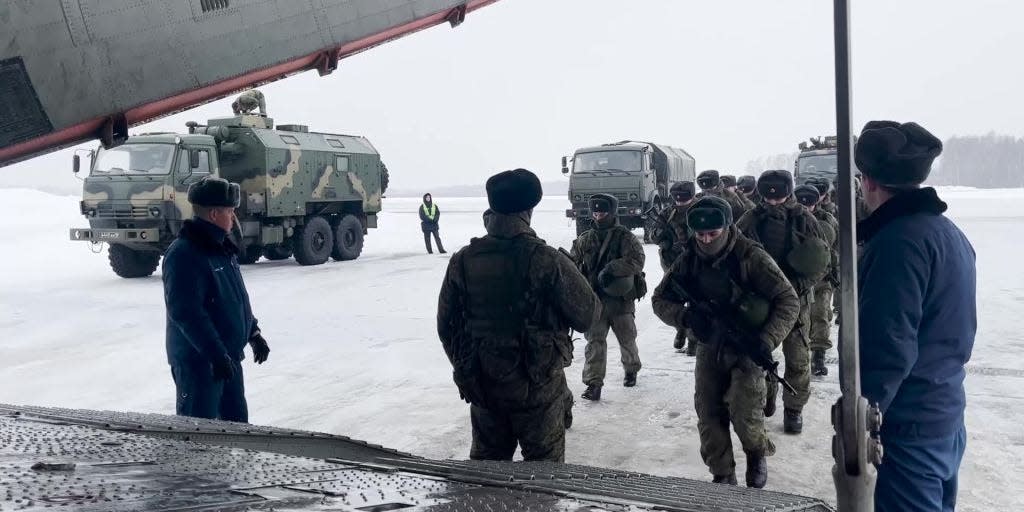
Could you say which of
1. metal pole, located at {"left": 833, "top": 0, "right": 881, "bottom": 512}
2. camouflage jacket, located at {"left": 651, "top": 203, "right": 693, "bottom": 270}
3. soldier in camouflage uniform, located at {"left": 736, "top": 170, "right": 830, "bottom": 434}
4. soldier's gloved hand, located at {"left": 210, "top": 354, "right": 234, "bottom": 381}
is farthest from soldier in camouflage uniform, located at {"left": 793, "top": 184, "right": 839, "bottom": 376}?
metal pole, located at {"left": 833, "top": 0, "right": 881, "bottom": 512}

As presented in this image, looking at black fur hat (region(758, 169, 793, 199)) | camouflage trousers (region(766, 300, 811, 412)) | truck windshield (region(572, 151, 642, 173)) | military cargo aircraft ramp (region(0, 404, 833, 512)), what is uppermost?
truck windshield (region(572, 151, 642, 173))

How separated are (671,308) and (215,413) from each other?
2300 mm

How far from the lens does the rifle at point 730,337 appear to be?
4.16 m

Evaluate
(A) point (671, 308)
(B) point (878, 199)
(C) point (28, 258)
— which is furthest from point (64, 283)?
(B) point (878, 199)

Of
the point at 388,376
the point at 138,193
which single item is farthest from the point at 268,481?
the point at 138,193

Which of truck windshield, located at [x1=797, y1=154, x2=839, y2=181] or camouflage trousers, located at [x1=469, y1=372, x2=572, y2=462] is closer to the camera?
camouflage trousers, located at [x1=469, y1=372, x2=572, y2=462]

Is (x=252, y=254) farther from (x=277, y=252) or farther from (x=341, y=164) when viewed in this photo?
(x=341, y=164)

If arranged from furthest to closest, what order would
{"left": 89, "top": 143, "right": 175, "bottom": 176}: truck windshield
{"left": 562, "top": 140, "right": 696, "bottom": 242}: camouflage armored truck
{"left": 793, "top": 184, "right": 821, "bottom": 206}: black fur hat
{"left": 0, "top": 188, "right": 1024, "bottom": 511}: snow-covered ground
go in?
{"left": 562, "top": 140, "right": 696, "bottom": 242}: camouflage armored truck → {"left": 89, "top": 143, "right": 175, "bottom": 176}: truck windshield → {"left": 793, "top": 184, "right": 821, "bottom": 206}: black fur hat → {"left": 0, "top": 188, "right": 1024, "bottom": 511}: snow-covered ground

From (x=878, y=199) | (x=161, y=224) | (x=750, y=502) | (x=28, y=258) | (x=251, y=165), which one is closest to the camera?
(x=750, y=502)

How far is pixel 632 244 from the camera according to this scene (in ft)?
21.8

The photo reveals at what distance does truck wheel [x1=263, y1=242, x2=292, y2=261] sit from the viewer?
1753 centimetres

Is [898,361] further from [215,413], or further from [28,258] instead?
[28,258]

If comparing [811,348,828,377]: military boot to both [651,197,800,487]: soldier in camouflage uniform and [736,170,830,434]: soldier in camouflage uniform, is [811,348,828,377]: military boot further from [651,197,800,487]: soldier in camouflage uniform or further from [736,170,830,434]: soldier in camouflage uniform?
[651,197,800,487]: soldier in camouflage uniform

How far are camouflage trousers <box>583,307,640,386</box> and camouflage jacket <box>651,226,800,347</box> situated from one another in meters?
1.46
